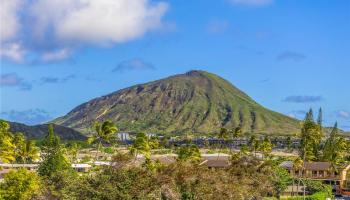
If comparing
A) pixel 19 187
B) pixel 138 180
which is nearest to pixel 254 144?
pixel 19 187

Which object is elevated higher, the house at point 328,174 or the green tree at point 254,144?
the green tree at point 254,144

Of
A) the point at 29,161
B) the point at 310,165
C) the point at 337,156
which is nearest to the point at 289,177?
the point at 310,165

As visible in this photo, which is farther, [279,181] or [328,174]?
[328,174]

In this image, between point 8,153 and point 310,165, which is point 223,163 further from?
point 8,153

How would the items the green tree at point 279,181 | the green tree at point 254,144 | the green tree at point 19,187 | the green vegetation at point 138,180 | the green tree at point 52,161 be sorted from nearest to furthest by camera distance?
1. the green vegetation at point 138,180
2. the green tree at point 19,187
3. the green tree at point 52,161
4. the green tree at point 279,181
5. the green tree at point 254,144

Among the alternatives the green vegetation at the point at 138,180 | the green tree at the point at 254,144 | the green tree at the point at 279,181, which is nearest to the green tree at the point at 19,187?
the green vegetation at the point at 138,180

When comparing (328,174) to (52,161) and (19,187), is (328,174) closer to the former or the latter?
(52,161)

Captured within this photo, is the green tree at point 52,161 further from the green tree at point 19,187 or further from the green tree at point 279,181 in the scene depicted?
the green tree at point 279,181

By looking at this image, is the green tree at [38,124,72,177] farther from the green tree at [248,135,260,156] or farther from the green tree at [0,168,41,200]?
the green tree at [248,135,260,156]
